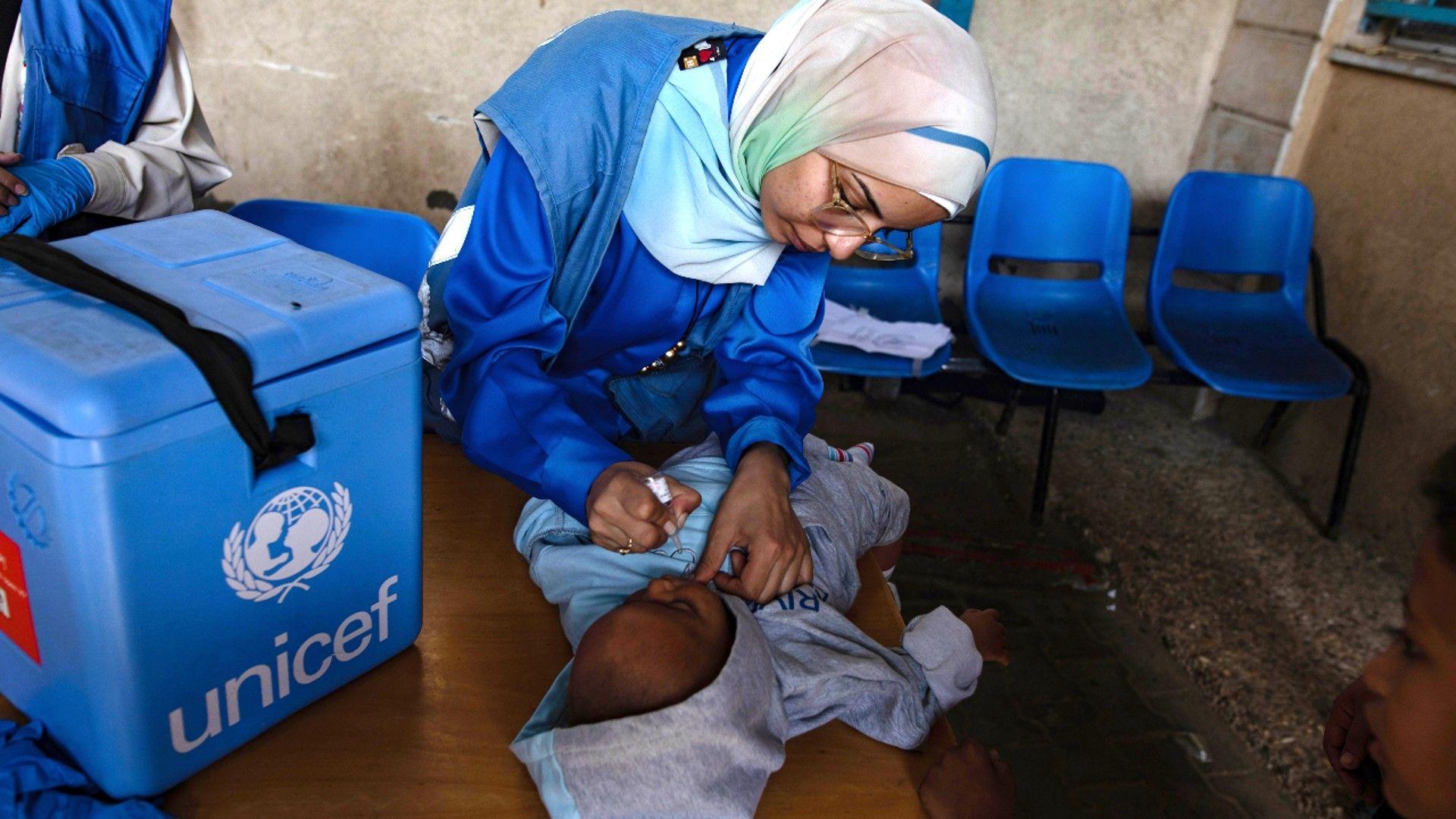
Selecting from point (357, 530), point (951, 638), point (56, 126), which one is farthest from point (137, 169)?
point (951, 638)

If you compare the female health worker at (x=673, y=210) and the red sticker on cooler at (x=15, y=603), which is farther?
the female health worker at (x=673, y=210)

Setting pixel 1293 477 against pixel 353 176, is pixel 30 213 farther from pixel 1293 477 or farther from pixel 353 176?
pixel 1293 477

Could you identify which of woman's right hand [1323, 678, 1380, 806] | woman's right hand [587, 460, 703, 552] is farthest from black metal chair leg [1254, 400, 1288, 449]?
woman's right hand [587, 460, 703, 552]

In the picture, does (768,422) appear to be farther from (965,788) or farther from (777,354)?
(965,788)

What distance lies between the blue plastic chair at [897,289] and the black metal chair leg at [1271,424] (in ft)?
4.59

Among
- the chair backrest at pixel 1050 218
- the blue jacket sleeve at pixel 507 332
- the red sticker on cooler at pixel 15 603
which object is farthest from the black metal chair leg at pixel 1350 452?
the red sticker on cooler at pixel 15 603

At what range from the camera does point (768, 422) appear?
154 cm

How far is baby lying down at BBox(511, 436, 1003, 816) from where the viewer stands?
0.96 meters

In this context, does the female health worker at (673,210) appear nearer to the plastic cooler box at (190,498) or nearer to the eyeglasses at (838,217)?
the eyeglasses at (838,217)

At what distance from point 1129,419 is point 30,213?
3811mm

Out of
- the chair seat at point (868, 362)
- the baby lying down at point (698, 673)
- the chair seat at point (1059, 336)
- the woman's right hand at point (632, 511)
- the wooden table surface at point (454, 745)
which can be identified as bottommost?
the chair seat at point (868, 362)

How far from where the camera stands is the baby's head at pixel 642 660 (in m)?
1.05

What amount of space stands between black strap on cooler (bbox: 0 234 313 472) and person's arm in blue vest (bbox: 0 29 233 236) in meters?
1.00

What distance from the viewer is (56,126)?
1.93 m
